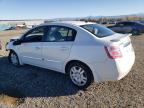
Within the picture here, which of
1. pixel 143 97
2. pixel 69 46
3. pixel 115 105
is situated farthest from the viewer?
pixel 69 46

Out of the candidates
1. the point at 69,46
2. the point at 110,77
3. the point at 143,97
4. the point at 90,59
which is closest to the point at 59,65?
the point at 69,46

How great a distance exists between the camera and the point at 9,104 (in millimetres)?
4484

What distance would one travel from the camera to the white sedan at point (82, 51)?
458cm

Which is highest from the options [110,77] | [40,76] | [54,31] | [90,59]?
[54,31]

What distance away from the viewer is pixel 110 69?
4.56 meters

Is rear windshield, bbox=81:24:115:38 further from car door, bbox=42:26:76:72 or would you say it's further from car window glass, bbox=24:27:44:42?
car window glass, bbox=24:27:44:42

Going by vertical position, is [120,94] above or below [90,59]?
below

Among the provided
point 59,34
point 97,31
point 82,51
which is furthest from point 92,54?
point 59,34

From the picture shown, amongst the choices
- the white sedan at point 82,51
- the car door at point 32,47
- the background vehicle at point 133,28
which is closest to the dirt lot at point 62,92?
the white sedan at point 82,51

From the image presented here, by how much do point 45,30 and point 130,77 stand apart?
2.85 m

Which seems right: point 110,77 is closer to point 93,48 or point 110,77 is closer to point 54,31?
point 93,48

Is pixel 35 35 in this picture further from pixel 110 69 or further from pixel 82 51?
pixel 110 69

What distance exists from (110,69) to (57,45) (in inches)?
65.2

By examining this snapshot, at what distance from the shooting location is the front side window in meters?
5.27
